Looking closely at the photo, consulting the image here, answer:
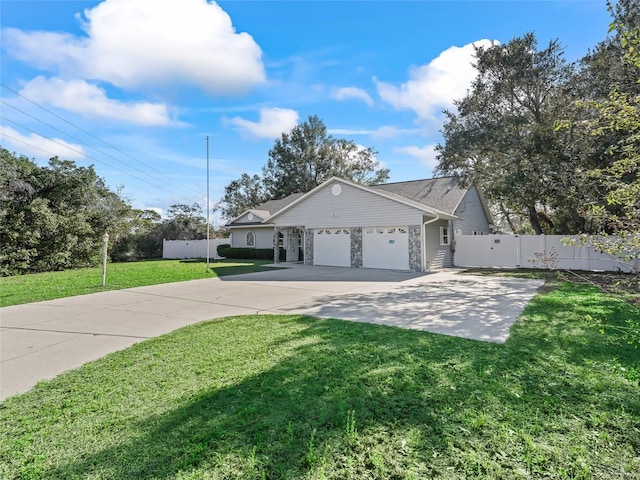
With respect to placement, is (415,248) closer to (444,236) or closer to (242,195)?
(444,236)

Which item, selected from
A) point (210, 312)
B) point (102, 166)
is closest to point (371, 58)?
point (210, 312)

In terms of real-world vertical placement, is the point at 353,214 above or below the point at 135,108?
below

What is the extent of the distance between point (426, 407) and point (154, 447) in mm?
2162

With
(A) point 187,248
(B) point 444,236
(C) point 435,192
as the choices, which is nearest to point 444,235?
(B) point 444,236

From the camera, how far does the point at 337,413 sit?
9.18 ft

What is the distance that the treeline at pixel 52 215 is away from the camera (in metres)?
15.5

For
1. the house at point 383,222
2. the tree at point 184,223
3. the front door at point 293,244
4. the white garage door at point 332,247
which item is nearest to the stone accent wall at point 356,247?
the house at point 383,222

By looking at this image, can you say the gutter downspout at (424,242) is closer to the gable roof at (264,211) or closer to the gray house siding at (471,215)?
the gray house siding at (471,215)

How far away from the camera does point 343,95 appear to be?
15.2 meters

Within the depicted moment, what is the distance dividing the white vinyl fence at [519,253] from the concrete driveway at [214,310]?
17.2ft

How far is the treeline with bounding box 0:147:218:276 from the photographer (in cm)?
1545

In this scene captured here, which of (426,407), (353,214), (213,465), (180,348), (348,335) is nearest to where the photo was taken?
(213,465)

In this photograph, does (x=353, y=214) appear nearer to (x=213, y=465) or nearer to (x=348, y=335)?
(x=348, y=335)

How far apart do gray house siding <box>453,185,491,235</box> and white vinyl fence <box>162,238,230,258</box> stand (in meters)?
18.3
